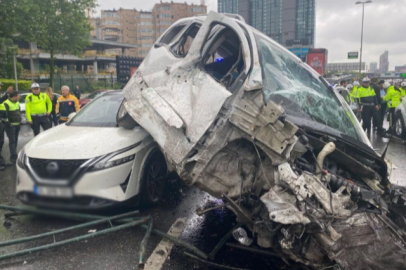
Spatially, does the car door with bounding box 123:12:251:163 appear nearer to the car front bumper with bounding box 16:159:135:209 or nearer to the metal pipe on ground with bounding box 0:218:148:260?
the car front bumper with bounding box 16:159:135:209

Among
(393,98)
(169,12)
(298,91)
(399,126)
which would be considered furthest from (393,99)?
(169,12)

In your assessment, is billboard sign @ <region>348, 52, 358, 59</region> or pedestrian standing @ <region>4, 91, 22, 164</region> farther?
billboard sign @ <region>348, 52, 358, 59</region>

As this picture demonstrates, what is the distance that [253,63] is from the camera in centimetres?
361

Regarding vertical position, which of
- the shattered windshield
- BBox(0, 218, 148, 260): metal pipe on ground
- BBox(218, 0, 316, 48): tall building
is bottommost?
BBox(0, 218, 148, 260): metal pipe on ground

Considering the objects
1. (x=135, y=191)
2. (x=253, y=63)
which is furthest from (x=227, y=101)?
(x=135, y=191)

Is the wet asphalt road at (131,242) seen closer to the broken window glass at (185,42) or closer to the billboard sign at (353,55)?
the broken window glass at (185,42)

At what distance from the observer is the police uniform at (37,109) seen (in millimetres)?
7652

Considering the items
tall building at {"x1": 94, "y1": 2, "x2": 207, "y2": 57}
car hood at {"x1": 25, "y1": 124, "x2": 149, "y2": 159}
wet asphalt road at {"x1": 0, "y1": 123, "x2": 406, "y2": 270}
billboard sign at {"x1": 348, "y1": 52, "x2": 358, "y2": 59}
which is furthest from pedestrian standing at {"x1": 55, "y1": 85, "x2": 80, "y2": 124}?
tall building at {"x1": 94, "y1": 2, "x2": 207, "y2": 57}

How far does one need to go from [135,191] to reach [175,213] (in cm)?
67

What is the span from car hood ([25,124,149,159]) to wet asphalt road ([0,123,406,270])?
0.87 metres

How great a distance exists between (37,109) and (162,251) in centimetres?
543

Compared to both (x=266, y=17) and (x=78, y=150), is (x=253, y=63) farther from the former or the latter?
(x=266, y=17)

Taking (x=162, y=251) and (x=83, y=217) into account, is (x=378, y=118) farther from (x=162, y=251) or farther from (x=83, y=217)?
(x=83, y=217)

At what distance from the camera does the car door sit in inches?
134
